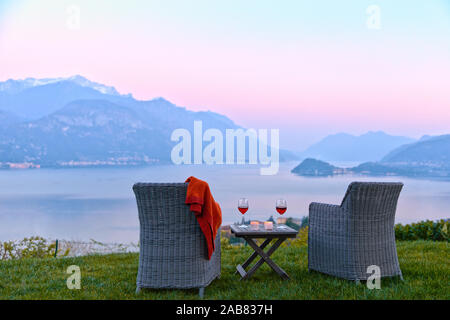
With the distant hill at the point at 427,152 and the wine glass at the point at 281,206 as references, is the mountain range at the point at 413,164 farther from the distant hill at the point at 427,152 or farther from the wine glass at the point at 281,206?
the wine glass at the point at 281,206

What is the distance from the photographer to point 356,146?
3656cm

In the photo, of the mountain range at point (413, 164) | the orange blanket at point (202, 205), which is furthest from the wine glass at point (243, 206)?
the mountain range at point (413, 164)

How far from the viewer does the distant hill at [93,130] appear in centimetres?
5734

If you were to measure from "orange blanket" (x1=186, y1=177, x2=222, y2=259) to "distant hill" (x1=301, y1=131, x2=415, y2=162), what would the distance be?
104ft

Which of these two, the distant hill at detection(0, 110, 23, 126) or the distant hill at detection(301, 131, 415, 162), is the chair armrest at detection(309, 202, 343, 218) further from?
the distant hill at detection(0, 110, 23, 126)

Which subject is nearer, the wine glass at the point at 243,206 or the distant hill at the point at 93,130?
the wine glass at the point at 243,206

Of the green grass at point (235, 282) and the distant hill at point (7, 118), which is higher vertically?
the distant hill at point (7, 118)

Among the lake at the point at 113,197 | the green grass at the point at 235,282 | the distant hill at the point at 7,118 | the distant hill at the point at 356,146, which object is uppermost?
the distant hill at the point at 7,118

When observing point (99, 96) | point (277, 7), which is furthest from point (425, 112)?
point (99, 96)

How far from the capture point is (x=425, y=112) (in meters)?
22.0

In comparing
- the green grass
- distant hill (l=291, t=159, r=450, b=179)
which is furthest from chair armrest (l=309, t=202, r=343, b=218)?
distant hill (l=291, t=159, r=450, b=179)

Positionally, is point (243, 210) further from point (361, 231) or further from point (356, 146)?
point (356, 146)

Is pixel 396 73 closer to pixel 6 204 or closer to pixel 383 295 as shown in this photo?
pixel 383 295

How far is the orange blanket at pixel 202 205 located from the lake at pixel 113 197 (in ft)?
94.8
